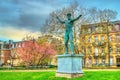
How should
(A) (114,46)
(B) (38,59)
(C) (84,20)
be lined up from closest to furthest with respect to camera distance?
(C) (84,20) → (B) (38,59) → (A) (114,46)

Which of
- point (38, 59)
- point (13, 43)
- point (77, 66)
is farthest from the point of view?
point (13, 43)

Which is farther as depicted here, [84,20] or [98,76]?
[84,20]

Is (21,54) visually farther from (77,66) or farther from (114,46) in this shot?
(77,66)

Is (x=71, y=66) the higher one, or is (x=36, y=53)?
(x=36, y=53)

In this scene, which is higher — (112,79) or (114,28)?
(114,28)

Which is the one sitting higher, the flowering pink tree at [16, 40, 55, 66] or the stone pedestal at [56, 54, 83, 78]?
the flowering pink tree at [16, 40, 55, 66]

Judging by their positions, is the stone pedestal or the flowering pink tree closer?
the stone pedestal

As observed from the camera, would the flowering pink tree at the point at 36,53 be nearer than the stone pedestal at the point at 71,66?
No

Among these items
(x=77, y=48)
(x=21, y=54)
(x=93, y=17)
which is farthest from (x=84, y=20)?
(x=21, y=54)

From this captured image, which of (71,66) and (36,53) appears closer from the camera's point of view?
(71,66)

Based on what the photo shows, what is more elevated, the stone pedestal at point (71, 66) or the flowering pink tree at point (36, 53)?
the flowering pink tree at point (36, 53)

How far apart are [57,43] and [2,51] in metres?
56.0

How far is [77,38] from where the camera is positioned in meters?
45.6

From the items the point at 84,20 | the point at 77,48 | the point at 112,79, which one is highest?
the point at 84,20
